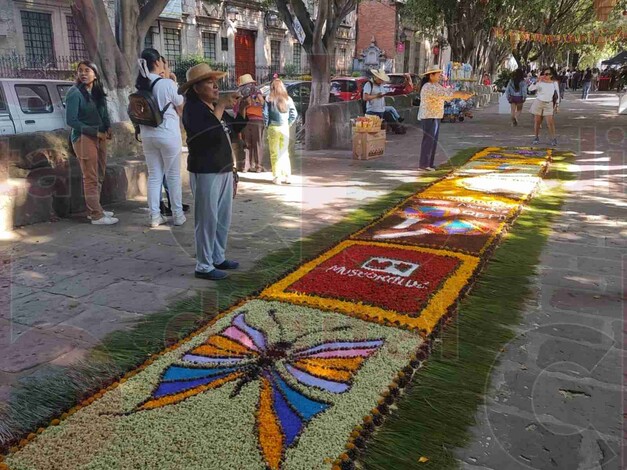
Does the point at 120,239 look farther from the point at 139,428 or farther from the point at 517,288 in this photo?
the point at 517,288

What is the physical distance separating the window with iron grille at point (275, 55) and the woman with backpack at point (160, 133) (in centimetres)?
2632

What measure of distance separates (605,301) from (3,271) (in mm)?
4804

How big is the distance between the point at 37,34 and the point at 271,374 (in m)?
20.8

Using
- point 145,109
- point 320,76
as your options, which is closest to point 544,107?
point 320,76

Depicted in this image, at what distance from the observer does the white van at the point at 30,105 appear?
10266 mm

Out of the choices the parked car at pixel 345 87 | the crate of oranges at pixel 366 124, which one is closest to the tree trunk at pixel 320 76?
the crate of oranges at pixel 366 124

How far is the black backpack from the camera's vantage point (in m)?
5.32

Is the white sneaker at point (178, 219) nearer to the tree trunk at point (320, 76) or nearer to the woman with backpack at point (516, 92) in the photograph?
the tree trunk at point (320, 76)

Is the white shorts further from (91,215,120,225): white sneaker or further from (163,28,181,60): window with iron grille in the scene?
(163,28,181,60): window with iron grille

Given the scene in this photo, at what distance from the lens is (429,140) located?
30.9 ft

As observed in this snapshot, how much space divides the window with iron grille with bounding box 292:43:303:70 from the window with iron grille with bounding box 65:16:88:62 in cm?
1439

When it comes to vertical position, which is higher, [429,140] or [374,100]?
[374,100]

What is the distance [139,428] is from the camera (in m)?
2.62

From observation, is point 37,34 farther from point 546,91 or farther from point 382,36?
point 382,36
